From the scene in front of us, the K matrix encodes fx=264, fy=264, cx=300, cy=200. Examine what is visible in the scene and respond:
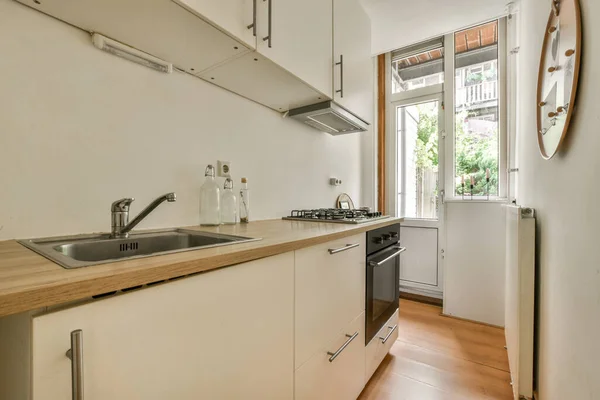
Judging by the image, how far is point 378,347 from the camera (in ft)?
5.24

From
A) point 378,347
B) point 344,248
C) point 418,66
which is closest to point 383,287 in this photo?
point 378,347

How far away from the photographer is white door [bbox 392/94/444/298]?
2672 mm

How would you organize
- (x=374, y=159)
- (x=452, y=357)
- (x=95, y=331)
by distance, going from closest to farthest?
(x=95, y=331) → (x=452, y=357) → (x=374, y=159)

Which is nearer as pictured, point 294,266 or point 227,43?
point 294,266

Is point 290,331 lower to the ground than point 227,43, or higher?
lower

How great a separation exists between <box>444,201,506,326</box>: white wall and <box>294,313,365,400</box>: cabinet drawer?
1.51 metres

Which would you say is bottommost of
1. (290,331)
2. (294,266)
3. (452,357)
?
(452,357)

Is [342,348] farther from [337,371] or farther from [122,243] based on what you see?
[122,243]

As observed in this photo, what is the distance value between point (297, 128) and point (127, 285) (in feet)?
5.46

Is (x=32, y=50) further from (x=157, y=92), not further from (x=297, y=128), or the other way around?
(x=297, y=128)

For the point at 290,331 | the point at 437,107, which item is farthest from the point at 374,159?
the point at 290,331

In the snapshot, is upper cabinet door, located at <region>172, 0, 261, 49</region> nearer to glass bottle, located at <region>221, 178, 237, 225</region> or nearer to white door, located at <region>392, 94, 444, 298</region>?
glass bottle, located at <region>221, 178, 237, 225</region>

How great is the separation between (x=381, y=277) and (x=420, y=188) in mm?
1578

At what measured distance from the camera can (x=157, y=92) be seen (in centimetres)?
113
